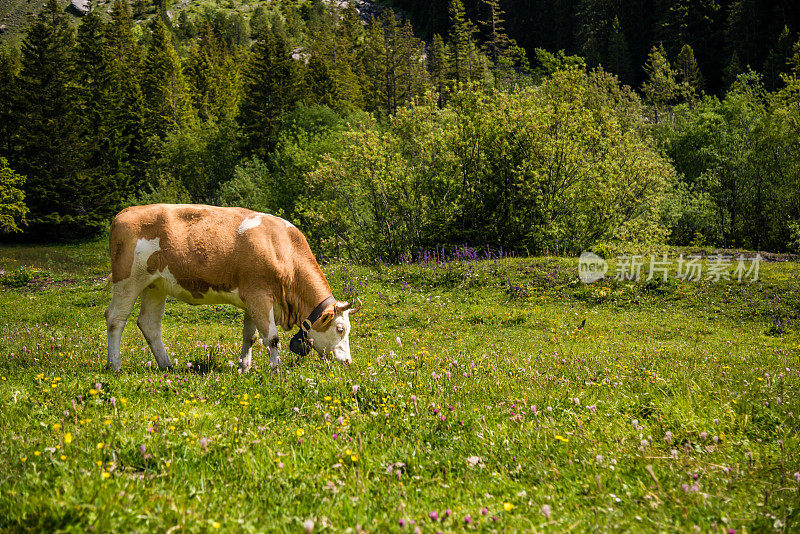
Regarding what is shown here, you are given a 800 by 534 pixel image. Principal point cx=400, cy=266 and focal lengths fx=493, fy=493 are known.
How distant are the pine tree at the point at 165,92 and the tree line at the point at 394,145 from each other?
11.4 inches

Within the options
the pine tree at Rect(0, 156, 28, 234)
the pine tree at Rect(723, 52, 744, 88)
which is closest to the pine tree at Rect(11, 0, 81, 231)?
the pine tree at Rect(0, 156, 28, 234)

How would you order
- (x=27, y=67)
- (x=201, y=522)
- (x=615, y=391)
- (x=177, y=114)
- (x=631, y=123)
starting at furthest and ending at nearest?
(x=177, y=114), (x=27, y=67), (x=631, y=123), (x=615, y=391), (x=201, y=522)

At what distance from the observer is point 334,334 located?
310 inches

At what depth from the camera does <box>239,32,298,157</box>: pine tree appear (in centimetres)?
6462

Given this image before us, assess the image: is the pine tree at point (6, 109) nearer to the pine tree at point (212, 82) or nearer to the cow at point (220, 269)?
the pine tree at point (212, 82)

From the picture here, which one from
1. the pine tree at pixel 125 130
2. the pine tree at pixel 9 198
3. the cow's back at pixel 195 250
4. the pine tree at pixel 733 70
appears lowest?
the pine tree at pixel 9 198

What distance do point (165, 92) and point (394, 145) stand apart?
7067cm

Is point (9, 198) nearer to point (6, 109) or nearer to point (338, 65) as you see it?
point (6, 109)

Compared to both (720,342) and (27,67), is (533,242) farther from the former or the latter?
(27,67)

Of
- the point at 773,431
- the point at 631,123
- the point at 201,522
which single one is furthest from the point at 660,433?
the point at 631,123

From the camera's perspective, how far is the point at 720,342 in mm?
12867

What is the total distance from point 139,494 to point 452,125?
27.1 metres

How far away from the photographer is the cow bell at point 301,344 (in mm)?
7887

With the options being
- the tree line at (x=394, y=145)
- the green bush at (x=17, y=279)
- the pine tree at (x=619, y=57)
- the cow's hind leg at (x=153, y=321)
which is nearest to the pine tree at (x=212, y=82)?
the tree line at (x=394, y=145)
